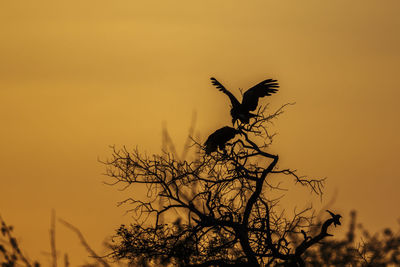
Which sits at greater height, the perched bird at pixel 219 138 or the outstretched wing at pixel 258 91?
the outstretched wing at pixel 258 91

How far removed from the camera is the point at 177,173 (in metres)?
11.0

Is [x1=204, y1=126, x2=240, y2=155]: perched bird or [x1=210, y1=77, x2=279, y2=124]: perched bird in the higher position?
[x1=210, y1=77, x2=279, y2=124]: perched bird

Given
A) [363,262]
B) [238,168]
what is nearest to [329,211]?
[363,262]

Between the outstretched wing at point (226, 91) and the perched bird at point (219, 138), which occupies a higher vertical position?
the outstretched wing at point (226, 91)

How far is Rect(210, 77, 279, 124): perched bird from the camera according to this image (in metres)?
11.3

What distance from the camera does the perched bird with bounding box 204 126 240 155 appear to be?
1085 cm

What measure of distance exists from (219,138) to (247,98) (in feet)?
4.73

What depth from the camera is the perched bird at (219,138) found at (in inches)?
427

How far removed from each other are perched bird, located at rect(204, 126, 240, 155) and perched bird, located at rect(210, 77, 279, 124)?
44 cm

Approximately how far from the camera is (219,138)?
10.8 m

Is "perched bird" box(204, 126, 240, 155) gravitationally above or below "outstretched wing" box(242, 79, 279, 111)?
below

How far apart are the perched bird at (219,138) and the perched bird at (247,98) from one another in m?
0.44

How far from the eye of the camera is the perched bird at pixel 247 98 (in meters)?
11.3

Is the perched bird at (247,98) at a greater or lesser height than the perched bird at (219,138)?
greater
